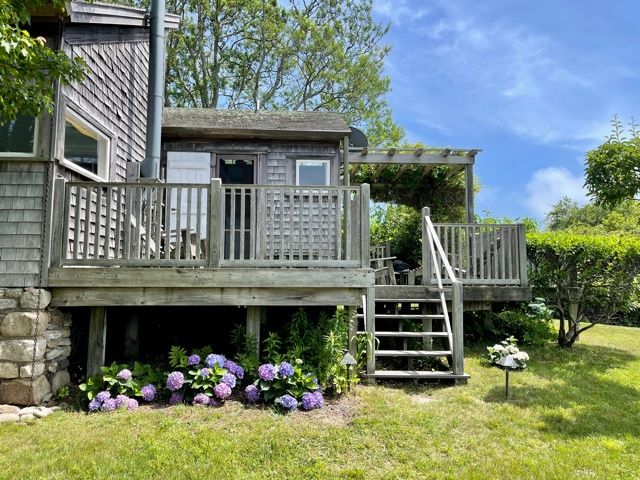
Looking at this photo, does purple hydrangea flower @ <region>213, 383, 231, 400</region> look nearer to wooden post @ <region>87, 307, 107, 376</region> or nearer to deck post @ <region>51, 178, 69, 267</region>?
wooden post @ <region>87, 307, 107, 376</region>

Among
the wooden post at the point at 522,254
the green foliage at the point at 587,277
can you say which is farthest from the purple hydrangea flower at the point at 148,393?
the green foliage at the point at 587,277

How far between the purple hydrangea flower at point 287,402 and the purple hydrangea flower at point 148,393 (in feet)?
4.01

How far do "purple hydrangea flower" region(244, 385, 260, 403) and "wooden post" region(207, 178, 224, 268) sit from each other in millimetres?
1311

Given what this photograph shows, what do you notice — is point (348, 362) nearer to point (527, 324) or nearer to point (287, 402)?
point (287, 402)

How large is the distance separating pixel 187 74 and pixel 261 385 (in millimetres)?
17337

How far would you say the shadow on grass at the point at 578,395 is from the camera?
420cm

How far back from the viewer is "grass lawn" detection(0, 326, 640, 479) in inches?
128

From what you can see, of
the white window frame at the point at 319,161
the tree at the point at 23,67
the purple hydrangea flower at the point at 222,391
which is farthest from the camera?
the white window frame at the point at 319,161

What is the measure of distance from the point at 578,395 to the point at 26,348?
5751 millimetres

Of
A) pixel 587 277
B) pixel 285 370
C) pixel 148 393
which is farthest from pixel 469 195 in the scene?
pixel 148 393

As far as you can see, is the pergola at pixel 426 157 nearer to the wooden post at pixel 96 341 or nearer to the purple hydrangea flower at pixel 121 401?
the wooden post at pixel 96 341

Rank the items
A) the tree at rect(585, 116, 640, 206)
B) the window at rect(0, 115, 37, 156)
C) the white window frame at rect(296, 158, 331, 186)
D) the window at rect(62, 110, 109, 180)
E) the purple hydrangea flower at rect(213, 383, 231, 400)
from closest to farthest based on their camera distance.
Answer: the purple hydrangea flower at rect(213, 383, 231, 400)
the window at rect(0, 115, 37, 156)
the window at rect(62, 110, 109, 180)
the tree at rect(585, 116, 640, 206)
the white window frame at rect(296, 158, 331, 186)

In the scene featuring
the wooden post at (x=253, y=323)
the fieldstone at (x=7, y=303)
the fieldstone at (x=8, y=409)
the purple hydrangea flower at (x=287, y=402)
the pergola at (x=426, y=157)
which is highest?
the pergola at (x=426, y=157)

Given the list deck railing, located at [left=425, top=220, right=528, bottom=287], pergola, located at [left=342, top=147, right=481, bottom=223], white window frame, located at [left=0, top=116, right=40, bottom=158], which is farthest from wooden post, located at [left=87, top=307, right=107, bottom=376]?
pergola, located at [left=342, top=147, right=481, bottom=223]
